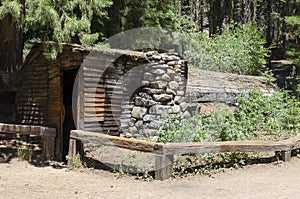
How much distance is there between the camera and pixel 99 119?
28.3 ft

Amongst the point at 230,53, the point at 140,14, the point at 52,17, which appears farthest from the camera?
the point at 230,53

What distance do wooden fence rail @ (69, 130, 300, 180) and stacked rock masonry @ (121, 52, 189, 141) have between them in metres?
2.28

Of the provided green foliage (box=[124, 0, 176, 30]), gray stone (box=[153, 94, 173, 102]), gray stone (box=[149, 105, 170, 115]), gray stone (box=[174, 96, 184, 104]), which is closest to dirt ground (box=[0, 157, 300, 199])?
gray stone (box=[149, 105, 170, 115])

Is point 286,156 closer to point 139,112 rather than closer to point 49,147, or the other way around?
point 139,112

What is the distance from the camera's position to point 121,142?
6.40 meters

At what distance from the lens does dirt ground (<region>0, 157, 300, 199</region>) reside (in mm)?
5160

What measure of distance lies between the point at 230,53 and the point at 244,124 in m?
7.49

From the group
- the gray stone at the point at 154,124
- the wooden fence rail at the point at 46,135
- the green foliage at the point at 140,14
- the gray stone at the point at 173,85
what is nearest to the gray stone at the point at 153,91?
the gray stone at the point at 173,85

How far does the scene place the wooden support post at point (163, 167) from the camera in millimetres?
5906

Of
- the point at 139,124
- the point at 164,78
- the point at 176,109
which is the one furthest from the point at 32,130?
the point at 176,109

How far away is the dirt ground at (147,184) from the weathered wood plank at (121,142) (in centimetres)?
58

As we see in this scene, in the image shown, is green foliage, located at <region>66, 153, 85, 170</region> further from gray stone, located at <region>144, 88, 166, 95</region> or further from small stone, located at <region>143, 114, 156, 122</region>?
gray stone, located at <region>144, 88, 166, 95</region>

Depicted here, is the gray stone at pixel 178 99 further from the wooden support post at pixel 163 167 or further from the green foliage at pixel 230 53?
the green foliage at pixel 230 53

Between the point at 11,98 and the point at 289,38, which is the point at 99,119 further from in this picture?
the point at 289,38
